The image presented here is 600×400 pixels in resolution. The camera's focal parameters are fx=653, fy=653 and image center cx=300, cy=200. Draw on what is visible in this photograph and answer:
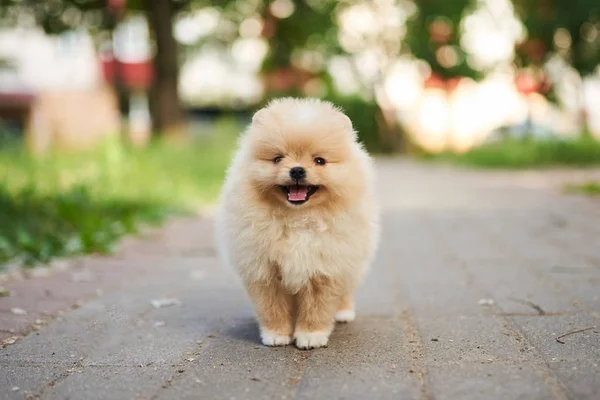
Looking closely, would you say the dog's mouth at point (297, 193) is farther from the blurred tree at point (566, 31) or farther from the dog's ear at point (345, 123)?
the blurred tree at point (566, 31)

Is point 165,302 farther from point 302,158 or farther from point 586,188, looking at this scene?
point 586,188

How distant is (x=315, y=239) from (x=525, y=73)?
15936 millimetres

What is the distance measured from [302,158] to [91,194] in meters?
4.80

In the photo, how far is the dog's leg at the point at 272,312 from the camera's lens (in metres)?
3.04

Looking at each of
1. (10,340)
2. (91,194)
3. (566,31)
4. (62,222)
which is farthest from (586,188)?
(10,340)

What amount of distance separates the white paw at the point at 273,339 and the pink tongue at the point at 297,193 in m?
0.66

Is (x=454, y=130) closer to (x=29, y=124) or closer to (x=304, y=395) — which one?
(x=29, y=124)

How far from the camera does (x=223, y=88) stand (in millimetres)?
26734

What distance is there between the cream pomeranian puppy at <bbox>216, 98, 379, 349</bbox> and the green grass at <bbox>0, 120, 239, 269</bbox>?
2727mm

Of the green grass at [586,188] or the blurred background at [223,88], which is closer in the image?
the blurred background at [223,88]

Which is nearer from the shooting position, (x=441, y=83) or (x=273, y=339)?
(x=273, y=339)

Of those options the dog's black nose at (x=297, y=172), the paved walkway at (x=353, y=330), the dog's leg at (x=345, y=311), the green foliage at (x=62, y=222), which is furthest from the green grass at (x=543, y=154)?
the dog's black nose at (x=297, y=172)

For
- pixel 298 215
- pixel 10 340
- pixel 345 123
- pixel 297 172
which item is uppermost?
pixel 345 123

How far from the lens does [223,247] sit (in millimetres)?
3260
